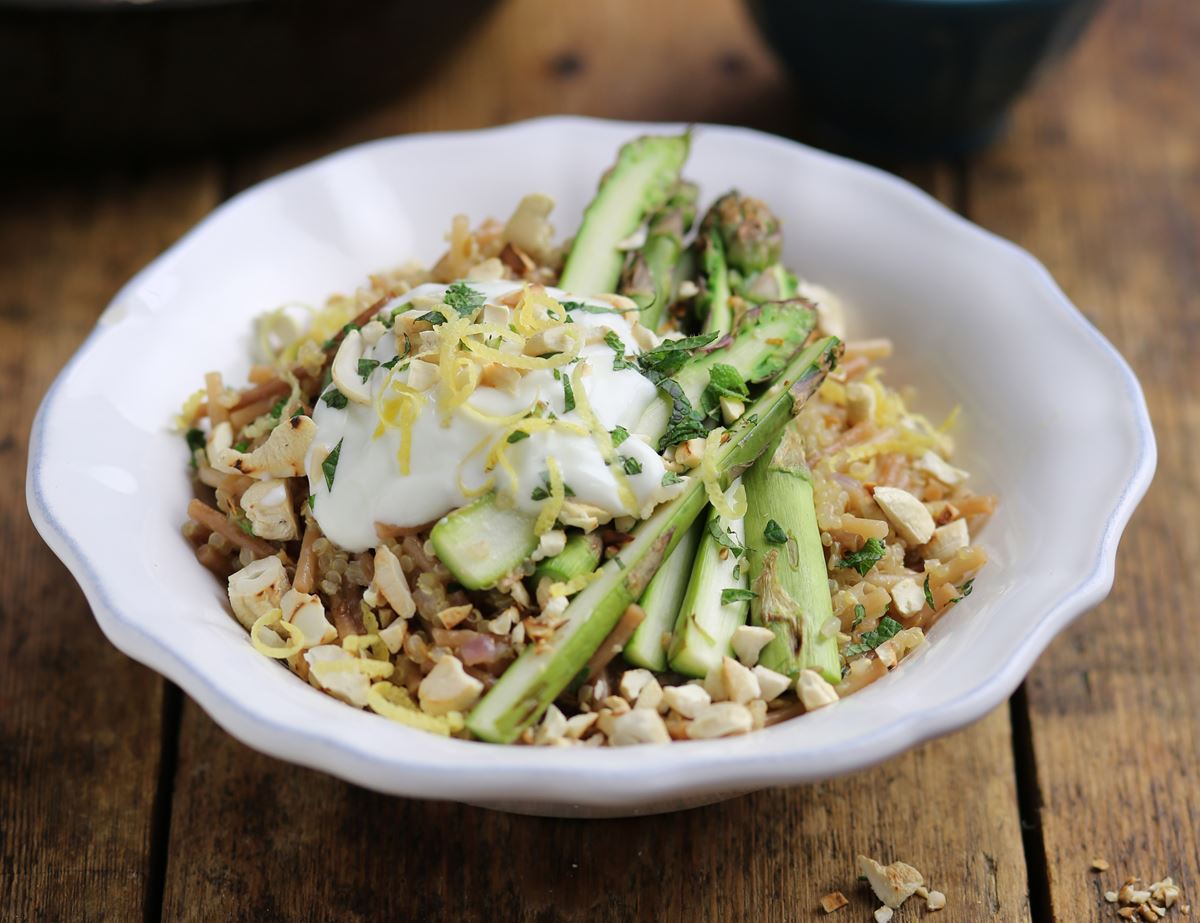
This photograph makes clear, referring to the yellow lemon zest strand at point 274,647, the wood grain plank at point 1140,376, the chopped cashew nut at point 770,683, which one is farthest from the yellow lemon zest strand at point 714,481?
the wood grain plank at point 1140,376

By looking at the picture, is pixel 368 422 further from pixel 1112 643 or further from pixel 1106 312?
pixel 1106 312

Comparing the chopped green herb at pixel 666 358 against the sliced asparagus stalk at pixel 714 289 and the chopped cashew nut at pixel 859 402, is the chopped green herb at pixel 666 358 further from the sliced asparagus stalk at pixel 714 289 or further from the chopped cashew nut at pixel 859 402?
the chopped cashew nut at pixel 859 402

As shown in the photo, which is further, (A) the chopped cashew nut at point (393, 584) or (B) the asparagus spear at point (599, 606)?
(A) the chopped cashew nut at point (393, 584)

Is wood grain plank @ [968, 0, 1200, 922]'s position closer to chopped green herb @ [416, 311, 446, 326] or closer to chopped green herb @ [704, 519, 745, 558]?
chopped green herb @ [704, 519, 745, 558]

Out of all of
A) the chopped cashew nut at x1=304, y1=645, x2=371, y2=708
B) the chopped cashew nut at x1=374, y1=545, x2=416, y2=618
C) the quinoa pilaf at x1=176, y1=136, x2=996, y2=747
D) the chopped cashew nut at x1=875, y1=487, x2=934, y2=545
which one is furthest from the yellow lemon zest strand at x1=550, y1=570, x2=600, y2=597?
the chopped cashew nut at x1=875, y1=487, x2=934, y2=545

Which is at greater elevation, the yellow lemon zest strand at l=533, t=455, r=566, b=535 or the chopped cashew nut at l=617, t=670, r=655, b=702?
the yellow lemon zest strand at l=533, t=455, r=566, b=535

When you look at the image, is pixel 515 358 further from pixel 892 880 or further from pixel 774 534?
pixel 892 880
